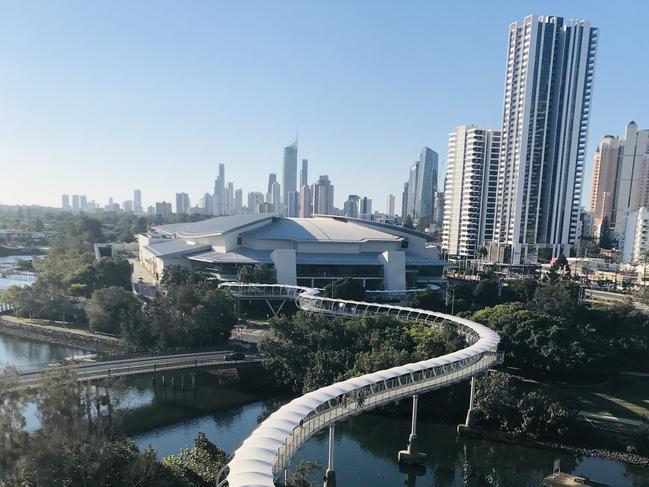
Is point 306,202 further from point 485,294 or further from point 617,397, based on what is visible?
point 617,397

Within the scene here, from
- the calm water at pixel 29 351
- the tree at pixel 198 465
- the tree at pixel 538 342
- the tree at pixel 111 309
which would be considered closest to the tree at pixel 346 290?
the tree at pixel 538 342

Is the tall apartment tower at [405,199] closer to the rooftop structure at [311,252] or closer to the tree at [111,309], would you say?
the rooftop structure at [311,252]

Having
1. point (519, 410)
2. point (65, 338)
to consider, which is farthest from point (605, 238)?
point (65, 338)

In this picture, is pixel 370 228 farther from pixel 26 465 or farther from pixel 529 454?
pixel 26 465

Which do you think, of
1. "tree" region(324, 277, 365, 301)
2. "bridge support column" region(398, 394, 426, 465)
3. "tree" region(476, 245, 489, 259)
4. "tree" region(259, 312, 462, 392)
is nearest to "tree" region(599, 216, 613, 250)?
"tree" region(476, 245, 489, 259)

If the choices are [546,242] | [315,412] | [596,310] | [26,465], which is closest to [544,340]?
[596,310]
